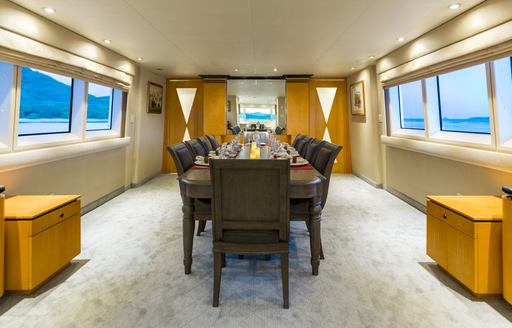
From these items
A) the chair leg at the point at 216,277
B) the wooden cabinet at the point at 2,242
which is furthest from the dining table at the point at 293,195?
the wooden cabinet at the point at 2,242

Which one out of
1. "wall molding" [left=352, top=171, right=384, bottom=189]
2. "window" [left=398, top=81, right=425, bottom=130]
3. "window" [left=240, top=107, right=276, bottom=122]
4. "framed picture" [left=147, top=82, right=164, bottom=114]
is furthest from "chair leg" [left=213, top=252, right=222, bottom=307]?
"window" [left=240, top=107, right=276, bottom=122]

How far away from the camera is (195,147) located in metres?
3.57

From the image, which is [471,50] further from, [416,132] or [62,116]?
[62,116]

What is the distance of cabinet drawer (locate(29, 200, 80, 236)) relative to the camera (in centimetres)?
189

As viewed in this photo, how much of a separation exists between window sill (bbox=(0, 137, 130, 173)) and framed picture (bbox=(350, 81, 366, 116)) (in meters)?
5.00

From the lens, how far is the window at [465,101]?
3.03 metres

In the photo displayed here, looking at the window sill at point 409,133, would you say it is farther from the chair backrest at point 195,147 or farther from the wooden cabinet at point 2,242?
the wooden cabinet at point 2,242

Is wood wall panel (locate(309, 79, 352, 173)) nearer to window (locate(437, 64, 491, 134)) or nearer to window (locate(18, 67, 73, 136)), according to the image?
window (locate(437, 64, 491, 134))

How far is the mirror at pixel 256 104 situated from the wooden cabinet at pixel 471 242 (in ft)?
16.8

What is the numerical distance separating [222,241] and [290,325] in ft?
2.16

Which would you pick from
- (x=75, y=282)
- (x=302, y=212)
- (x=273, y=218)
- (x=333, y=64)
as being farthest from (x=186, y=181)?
(x=333, y=64)

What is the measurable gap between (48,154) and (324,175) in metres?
3.06

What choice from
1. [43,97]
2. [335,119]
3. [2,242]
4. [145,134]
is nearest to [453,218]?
[2,242]

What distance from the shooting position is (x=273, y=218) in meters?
1.75
